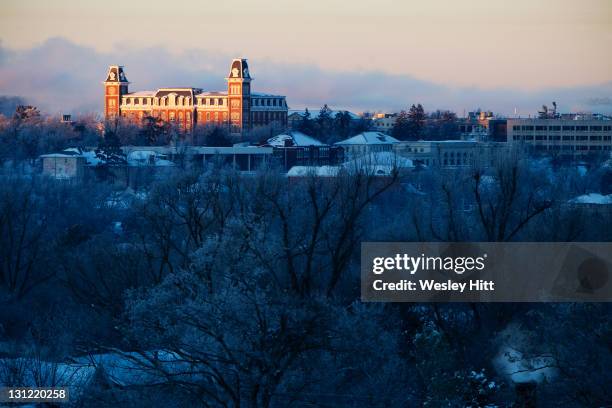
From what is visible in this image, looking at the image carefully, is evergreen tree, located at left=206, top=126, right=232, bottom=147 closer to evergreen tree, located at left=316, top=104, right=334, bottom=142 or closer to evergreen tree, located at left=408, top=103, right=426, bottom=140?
evergreen tree, located at left=316, top=104, right=334, bottom=142

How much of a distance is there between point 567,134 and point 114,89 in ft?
78.4

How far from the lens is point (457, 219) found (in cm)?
1434

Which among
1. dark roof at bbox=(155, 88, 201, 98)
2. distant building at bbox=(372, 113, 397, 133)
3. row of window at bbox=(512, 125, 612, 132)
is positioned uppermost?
dark roof at bbox=(155, 88, 201, 98)

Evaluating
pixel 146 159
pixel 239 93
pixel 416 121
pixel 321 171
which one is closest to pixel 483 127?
pixel 416 121

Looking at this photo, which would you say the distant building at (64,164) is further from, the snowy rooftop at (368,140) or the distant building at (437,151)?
the snowy rooftop at (368,140)

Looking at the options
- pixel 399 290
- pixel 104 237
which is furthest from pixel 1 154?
pixel 399 290

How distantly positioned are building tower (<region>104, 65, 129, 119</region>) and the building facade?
0.37 m

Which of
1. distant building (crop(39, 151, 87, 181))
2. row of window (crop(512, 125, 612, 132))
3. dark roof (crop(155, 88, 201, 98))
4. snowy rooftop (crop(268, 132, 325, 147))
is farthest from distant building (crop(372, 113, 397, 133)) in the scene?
distant building (crop(39, 151, 87, 181))

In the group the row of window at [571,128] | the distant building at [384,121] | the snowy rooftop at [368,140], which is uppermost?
the distant building at [384,121]

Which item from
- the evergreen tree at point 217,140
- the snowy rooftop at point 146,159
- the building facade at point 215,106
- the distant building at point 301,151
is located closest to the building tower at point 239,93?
the building facade at point 215,106

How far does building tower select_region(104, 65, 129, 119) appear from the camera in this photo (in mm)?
61062

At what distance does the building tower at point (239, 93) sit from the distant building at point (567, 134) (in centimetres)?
1542

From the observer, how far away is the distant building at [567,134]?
44.1 metres

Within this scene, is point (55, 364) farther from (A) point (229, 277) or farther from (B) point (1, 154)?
(B) point (1, 154)
